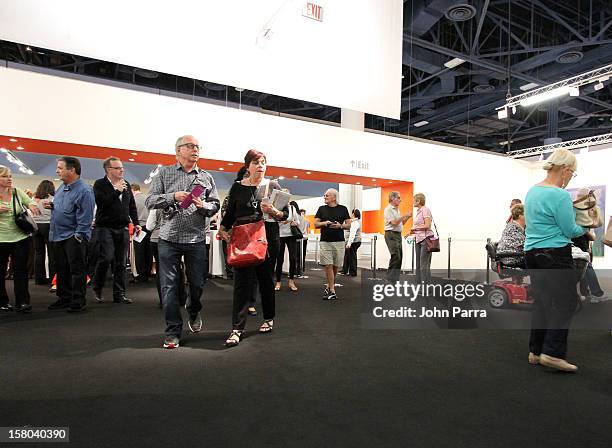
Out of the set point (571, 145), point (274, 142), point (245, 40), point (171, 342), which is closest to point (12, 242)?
point (171, 342)

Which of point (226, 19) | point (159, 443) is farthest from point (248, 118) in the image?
point (159, 443)

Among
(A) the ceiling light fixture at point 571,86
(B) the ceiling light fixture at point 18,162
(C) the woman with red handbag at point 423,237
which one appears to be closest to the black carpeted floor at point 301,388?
(C) the woman with red handbag at point 423,237

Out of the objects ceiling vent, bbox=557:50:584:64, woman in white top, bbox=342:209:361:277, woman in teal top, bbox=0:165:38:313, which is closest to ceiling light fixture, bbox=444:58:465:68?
ceiling vent, bbox=557:50:584:64

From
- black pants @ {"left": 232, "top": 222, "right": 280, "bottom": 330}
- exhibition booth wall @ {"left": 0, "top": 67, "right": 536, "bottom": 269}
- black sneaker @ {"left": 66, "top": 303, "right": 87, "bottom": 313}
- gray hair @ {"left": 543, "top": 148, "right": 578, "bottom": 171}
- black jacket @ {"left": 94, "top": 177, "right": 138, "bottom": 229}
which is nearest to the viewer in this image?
gray hair @ {"left": 543, "top": 148, "right": 578, "bottom": 171}

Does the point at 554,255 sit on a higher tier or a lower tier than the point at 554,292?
higher

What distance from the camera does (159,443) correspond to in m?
1.60

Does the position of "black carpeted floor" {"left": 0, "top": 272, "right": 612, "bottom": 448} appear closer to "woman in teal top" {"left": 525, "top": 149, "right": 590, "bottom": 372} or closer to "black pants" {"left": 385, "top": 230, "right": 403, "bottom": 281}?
"woman in teal top" {"left": 525, "top": 149, "right": 590, "bottom": 372}

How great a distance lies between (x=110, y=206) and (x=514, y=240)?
460 centimetres

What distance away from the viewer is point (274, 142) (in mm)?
7812

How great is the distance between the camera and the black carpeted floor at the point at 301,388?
5.61 ft

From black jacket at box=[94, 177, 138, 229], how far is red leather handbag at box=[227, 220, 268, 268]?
2185 millimetres

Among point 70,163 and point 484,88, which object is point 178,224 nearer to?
point 70,163

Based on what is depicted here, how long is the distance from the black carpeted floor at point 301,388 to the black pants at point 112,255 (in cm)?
107

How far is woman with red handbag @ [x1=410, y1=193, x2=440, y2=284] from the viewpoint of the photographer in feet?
17.8
